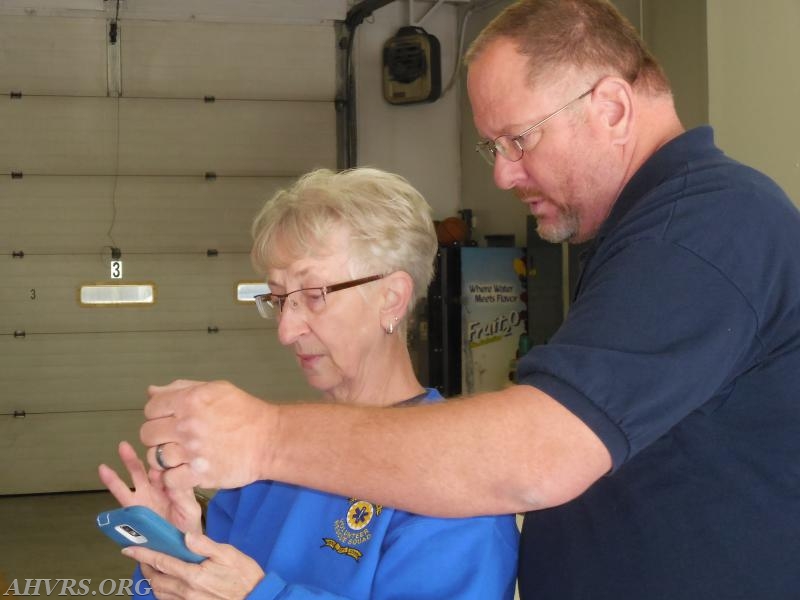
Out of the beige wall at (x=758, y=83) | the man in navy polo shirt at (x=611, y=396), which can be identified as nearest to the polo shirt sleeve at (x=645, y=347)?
the man in navy polo shirt at (x=611, y=396)

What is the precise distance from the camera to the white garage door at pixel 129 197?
27.2ft

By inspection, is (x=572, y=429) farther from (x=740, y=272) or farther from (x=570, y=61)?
(x=570, y=61)

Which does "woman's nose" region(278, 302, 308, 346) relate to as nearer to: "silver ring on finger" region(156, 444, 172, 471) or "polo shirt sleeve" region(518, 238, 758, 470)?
"silver ring on finger" region(156, 444, 172, 471)

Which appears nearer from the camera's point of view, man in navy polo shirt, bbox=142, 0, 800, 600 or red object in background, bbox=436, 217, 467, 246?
man in navy polo shirt, bbox=142, 0, 800, 600

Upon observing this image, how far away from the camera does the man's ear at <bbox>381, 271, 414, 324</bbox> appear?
1926mm

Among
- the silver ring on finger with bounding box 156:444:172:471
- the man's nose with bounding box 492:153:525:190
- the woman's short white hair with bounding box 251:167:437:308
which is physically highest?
the man's nose with bounding box 492:153:525:190

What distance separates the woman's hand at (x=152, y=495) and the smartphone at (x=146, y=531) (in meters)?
0.11

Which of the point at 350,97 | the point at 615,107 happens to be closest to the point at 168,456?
the point at 615,107

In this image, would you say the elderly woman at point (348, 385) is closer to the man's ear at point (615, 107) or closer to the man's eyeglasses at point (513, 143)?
the man's eyeglasses at point (513, 143)

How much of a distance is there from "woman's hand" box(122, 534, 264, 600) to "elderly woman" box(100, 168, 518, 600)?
0.07m

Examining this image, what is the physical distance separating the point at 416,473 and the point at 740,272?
454mm

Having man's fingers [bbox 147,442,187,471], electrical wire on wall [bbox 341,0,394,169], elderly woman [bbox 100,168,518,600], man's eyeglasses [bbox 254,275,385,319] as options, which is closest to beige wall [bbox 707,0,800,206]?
elderly woman [bbox 100,168,518,600]

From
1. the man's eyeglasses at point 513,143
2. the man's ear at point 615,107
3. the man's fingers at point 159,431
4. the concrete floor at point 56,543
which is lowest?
the concrete floor at point 56,543

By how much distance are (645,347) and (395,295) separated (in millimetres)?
879
